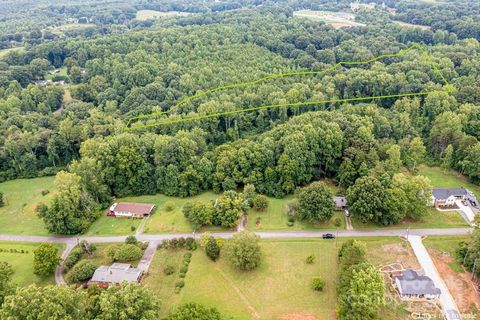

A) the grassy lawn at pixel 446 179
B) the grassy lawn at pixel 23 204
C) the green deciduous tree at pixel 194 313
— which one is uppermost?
the green deciduous tree at pixel 194 313

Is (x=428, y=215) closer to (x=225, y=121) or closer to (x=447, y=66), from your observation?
(x=225, y=121)

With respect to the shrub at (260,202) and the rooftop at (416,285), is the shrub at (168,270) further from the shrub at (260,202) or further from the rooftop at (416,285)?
the rooftop at (416,285)

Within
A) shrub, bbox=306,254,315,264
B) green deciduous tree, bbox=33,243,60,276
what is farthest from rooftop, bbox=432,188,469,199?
green deciduous tree, bbox=33,243,60,276

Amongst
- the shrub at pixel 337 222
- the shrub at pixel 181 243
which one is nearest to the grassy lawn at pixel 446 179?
the shrub at pixel 337 222

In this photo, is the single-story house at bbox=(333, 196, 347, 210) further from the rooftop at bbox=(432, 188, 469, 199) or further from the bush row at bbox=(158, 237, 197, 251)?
the bush row at bbox=(158, 237, 197, 251)

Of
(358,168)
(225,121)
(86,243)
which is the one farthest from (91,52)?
(358,168)
